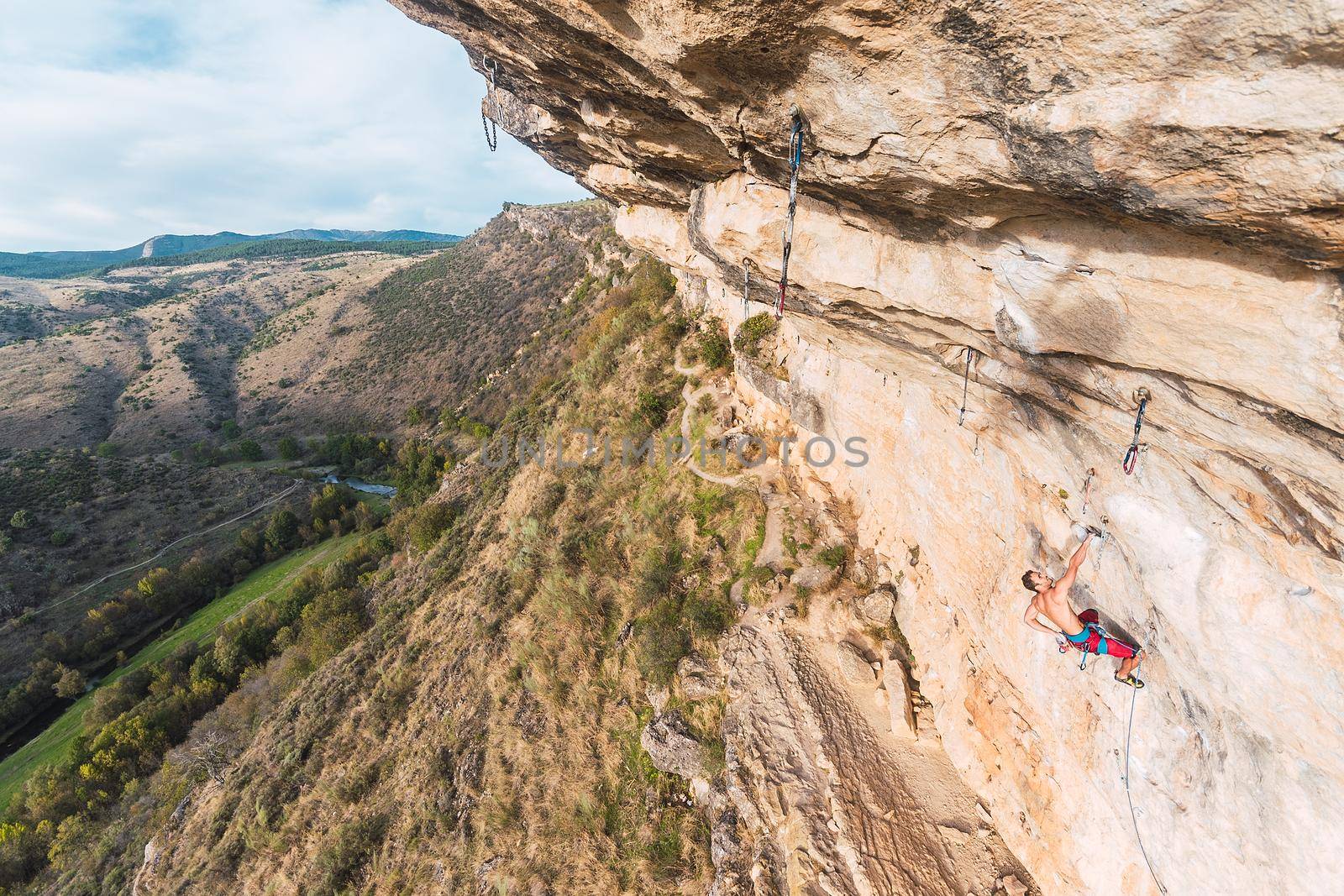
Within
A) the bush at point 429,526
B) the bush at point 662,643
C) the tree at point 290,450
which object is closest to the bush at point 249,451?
the tree at point 290,450

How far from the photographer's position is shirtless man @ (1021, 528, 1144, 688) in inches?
199

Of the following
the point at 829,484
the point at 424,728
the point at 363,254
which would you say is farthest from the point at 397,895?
the point at 363,254

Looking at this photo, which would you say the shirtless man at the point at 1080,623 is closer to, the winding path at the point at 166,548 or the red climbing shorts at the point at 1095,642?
the red climbing shorts at the point at 1095,642

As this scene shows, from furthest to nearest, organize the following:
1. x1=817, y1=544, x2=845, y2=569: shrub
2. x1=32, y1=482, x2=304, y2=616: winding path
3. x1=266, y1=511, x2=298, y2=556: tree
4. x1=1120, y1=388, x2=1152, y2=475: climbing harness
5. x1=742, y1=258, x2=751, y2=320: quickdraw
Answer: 1. x1=266, y1=511, x2=298, y2=556: tree
2. x1=32, y1=482, x2=304, y2=616: winding path
3. x1=817, y1=544, x2=845, y2=569: shrub
4. x1=742, y1=258, x2=751, y2=320: quickdraw
5. x1=1120, y1=388, x2=1152, y2=475: climbing harness

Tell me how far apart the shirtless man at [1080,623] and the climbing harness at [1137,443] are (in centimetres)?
90

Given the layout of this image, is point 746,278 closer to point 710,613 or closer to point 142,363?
point 710,613

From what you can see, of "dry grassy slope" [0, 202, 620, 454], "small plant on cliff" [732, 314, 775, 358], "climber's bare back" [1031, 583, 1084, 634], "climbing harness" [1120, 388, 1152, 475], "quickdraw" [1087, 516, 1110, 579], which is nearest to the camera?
"climbing harness" [1120, 388, 1152, 475]

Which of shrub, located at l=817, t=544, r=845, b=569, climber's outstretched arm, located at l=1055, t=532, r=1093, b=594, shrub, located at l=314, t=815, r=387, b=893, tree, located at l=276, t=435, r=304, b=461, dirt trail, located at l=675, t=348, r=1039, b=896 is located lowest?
tree, located at l=276, t=435, r=304, b=461

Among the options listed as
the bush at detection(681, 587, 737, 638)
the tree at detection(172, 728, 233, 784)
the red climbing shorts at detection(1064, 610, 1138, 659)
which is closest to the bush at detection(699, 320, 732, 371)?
the bush at detection(681, 587, 737, 638)

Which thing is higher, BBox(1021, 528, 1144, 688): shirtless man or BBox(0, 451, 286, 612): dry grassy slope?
BBox(1021, 528, 1144, 688): shirtless man

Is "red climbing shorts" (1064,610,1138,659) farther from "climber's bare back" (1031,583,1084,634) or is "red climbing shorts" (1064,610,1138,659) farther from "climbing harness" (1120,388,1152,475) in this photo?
"climbing harness" (1120,388,1152,475)

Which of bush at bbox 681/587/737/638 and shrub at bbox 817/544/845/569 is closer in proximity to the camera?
shrub at bbox 817/544/845/569

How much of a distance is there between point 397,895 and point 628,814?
6662 mm

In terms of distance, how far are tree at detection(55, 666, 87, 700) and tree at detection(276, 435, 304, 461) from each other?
25.5 meters
